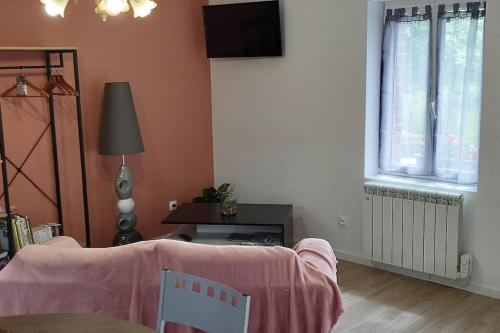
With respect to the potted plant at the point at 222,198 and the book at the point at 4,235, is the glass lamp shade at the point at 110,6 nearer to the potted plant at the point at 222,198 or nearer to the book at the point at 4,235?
the book at the point at 4,235

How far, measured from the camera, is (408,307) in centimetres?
393

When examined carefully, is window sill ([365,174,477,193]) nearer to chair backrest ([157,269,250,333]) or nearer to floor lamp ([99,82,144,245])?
floor lamp ([99,82,144,245])

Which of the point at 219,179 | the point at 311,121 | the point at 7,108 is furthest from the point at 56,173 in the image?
the point at 311,121

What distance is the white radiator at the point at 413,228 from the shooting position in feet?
13.4

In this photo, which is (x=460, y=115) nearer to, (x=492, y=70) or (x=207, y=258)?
(x=492, y=70)

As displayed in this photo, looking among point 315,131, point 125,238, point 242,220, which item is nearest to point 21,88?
point 125,238

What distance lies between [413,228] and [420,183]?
13.0 inches

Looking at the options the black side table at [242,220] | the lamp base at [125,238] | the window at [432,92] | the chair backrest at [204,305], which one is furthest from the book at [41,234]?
the window at [432,92]

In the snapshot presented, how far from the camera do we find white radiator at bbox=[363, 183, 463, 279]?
407cm

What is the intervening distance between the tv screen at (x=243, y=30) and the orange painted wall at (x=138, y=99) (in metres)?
0.23

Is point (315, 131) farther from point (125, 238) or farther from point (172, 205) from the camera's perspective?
point (125, 238)

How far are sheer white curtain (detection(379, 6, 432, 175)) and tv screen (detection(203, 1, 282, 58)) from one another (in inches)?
36.2

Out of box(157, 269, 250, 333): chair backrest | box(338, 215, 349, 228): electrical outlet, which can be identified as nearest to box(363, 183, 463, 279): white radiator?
box(338, 215, 349, 228): electrical outlet

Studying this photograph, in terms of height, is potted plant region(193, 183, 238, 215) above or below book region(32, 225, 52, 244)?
above
